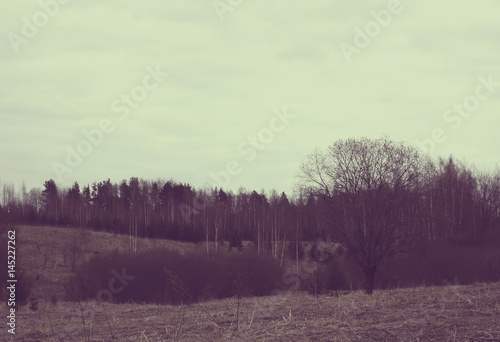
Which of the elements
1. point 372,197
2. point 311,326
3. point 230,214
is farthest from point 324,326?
point 230,214

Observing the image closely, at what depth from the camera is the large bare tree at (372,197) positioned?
2558cm

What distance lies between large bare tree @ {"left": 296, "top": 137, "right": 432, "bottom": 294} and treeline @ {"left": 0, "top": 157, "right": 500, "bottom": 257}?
2.76 ft

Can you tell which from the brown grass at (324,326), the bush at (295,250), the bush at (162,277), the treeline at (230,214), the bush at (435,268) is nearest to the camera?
the brown grass at (324,326)

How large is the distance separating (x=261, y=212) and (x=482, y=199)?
2695 centimetres

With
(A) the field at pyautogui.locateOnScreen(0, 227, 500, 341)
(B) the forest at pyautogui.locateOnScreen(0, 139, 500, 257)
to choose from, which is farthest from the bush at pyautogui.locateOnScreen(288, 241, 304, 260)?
(A) the field at pyautogui.locateOnScreen(0, 227, 500, 341)

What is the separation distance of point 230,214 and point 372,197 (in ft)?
167

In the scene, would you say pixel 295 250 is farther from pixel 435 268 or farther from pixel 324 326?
pixel 324 326

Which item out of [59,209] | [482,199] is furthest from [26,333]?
[59,209]

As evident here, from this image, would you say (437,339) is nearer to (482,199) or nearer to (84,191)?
(482,199)

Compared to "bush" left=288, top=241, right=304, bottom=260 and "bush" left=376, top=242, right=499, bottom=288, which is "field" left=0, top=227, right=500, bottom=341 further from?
"bush" left=288, top=241, right=304, bottom=260

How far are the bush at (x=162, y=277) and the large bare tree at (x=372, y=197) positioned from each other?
17.4 ft

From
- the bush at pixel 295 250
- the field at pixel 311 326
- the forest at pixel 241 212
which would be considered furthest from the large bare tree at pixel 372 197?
the bush at pixel 295 250

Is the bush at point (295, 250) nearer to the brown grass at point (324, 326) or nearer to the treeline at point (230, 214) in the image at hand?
the treeline at point (230, 214)

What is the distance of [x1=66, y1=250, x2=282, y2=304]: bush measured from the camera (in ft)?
83.7
